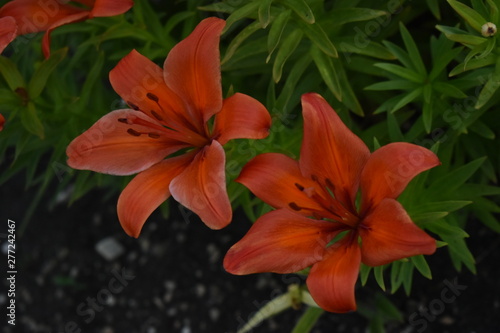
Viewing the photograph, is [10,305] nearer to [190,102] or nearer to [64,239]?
[64,239]

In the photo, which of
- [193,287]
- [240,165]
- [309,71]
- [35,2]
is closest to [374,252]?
[240,165]

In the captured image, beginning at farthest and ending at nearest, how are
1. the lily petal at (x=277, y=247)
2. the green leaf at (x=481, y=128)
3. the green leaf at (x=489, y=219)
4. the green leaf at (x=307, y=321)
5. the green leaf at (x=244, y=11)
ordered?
the green leaf at (x=307, y=321), the green leaf at (x=489, y=219), the green leaf at (x=481, y=128), the green leaf at (x=244, y=11), the lily petal at (x=277, y=247)

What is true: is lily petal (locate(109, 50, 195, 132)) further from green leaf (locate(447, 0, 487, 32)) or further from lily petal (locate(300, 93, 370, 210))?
green leaf (locate(447, 0, 487, 32))

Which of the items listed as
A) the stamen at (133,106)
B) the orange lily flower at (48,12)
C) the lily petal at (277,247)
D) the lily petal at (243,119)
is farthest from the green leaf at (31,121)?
the lily petal at (277,247)

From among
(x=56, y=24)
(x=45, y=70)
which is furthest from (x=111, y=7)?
(x=45, y=70)

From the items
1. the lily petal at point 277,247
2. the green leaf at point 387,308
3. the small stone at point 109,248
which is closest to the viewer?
the lily petal at point 277,247

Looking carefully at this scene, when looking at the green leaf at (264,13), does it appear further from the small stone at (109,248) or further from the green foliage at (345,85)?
the small stone at (109,248)

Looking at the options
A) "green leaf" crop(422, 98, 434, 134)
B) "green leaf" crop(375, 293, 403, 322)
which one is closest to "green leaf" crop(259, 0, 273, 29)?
"green leaf" crop(422, 98, 434, 134)
